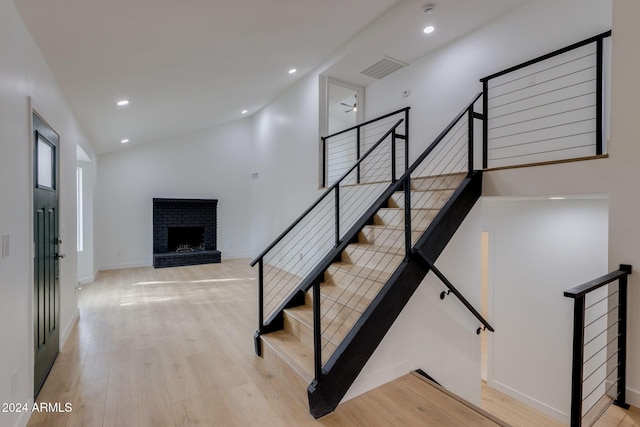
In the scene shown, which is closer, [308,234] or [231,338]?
[231,338]

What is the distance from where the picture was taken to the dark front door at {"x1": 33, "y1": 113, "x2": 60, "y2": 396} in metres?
2.40

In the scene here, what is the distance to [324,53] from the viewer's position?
492 centimetres

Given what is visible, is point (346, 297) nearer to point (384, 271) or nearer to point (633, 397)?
point (384, 271)

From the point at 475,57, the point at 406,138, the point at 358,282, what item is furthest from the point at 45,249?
the point at 475,57

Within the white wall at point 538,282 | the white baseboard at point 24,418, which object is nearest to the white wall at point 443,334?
the white wall at point 538,282

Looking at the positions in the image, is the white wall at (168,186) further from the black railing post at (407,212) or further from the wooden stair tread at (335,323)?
the black railing post at (407,212)

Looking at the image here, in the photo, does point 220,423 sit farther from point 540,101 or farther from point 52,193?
point 540,101

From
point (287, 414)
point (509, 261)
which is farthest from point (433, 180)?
point (287, 414)

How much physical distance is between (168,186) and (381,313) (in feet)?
22.9

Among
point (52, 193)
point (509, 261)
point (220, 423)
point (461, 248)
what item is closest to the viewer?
point (220, 423)

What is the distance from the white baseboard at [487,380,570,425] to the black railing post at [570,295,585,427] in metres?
2.86

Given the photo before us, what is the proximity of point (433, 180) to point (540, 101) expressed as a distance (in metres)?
1.41

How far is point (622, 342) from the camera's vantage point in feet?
7.32

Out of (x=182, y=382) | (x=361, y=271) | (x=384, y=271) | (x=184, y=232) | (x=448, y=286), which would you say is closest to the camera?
(x=182, y=382)
